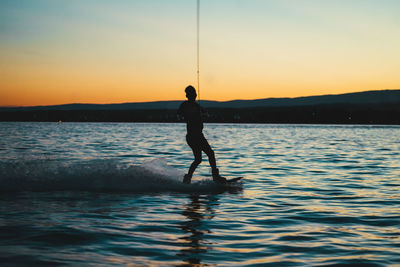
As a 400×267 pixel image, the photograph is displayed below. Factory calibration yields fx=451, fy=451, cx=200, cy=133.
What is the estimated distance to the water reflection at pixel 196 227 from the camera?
5385 mm

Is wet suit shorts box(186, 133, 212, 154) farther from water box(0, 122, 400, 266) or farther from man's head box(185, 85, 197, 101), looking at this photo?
water box(0, 122, 400, 266)

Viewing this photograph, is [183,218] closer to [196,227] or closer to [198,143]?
[196,227]

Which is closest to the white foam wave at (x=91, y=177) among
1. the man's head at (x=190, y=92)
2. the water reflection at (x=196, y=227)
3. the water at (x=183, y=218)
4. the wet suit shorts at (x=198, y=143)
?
the water at (x=183, y=218)

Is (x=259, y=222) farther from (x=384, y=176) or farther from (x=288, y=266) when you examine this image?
(x=384, y=176)

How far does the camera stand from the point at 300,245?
5.96 m

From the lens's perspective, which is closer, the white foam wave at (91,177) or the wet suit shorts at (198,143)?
the wet suit shorts at (198,143)

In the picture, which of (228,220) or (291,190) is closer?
(228,220)

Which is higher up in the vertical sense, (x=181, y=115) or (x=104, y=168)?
(x=181, y=115)

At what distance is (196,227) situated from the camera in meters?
6.94

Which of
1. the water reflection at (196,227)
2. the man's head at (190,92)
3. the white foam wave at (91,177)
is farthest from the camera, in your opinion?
the white foam wave at (91,177)

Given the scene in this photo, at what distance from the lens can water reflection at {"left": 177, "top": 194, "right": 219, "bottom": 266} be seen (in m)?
5.38

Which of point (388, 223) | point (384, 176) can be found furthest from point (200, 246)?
point (384, 176)

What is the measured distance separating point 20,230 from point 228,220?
3224 mm

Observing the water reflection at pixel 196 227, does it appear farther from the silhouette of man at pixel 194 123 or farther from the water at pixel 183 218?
the silhouette of man at pixel 194 123
